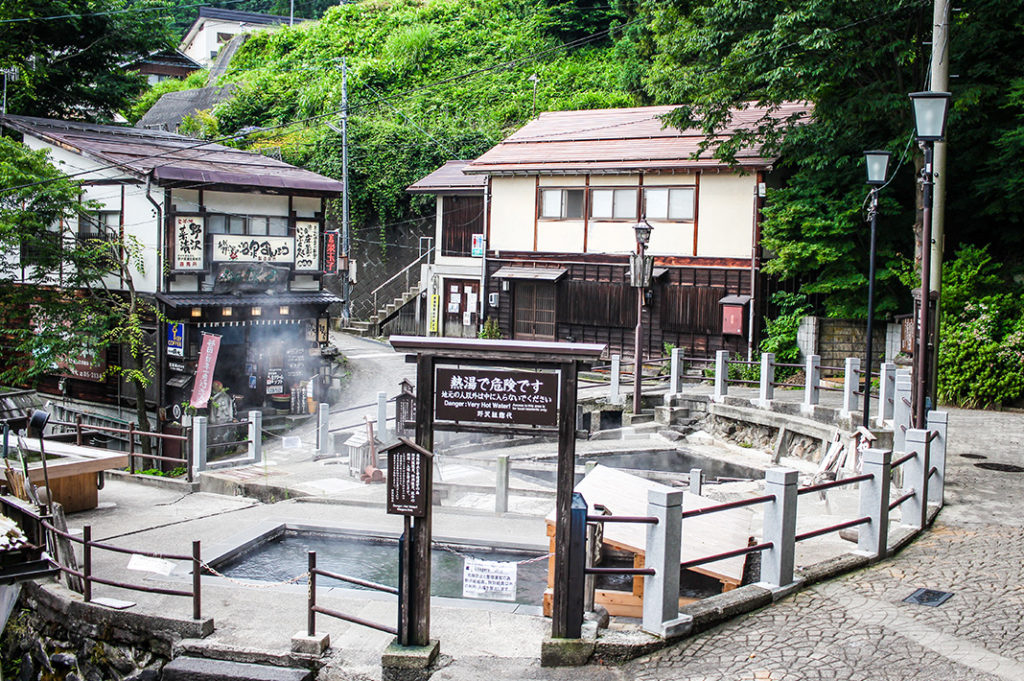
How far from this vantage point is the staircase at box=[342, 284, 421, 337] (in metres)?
36.8

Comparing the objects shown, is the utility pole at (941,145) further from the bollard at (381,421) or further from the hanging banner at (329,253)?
the hanging banner at (329,253)

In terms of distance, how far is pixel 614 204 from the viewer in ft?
94.8

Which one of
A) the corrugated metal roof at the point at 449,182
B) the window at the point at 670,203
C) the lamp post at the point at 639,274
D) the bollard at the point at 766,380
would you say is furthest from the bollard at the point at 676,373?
the corrugated metal roof at the point at 449,182

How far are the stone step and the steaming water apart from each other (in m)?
2.39

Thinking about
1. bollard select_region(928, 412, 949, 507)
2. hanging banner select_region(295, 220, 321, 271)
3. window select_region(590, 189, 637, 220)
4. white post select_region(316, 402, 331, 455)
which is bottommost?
white post select_region(316, 402, 331, 455)

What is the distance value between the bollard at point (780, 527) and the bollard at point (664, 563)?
1336 millimetres

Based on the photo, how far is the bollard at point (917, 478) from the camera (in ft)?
36.1

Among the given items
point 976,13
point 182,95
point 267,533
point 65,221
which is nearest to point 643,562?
point 267,533

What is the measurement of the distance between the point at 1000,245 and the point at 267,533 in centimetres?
2105

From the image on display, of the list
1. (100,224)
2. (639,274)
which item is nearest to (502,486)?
(639,274)

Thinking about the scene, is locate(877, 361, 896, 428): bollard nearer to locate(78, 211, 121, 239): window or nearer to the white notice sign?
the white notice sign

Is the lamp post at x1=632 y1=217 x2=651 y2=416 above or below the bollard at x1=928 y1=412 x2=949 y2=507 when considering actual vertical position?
above

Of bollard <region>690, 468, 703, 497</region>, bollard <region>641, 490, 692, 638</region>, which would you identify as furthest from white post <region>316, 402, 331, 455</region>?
bollard <region>641, 490, 692, 638</region>

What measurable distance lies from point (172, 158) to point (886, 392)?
20309mm
